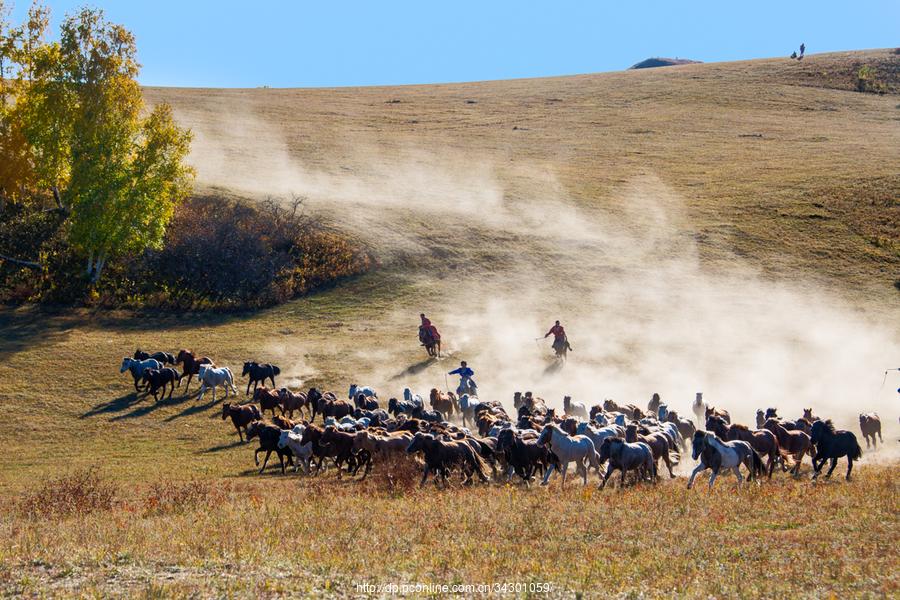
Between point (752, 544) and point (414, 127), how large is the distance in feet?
258

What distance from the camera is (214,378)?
1299 inches

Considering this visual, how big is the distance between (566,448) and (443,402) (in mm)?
11377

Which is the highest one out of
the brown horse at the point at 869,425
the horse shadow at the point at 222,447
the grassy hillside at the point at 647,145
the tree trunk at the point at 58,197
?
the grassy hillside at the point at 647,145

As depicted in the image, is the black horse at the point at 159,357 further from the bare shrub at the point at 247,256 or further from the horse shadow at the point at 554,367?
the horse shadow at the point at 554,367

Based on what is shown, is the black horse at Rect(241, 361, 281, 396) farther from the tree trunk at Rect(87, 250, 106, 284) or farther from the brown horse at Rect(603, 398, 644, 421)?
the tree trunk at Rect(87, 250, 106, 284)

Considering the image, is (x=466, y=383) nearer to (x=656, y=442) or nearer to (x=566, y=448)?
(x=656, y=442)

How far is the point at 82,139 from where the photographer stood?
1890 inches

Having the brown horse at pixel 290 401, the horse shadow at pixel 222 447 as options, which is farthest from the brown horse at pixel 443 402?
the horse shadow at pixel 222 447

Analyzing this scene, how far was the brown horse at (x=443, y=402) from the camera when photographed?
31.7 m

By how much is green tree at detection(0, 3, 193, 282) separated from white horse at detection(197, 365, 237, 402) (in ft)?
52.7

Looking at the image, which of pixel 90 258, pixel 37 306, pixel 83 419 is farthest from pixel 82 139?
pixel 83 419

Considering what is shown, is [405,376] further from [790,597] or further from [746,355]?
[790,597]

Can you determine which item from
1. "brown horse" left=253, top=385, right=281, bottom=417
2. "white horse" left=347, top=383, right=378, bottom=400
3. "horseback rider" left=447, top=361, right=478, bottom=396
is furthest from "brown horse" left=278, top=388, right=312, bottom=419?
"horseback rider" left=447, top=361, right=478, bottom=396

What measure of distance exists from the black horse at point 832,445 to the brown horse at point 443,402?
44.5 feet
